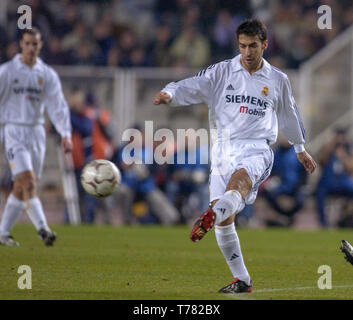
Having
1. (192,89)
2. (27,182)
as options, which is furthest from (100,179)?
(192,89)

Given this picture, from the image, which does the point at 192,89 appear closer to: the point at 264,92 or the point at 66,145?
the point at 264,92

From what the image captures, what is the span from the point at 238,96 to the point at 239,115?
0.18 m

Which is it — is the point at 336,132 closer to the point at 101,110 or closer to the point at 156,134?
the point at 156,134

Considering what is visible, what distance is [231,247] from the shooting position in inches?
306

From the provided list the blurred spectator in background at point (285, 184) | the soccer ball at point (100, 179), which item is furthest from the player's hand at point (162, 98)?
the blurred spectator in background at point (285, 184)

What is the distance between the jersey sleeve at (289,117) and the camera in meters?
8.38

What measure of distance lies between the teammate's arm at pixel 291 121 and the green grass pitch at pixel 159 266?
1.23 m

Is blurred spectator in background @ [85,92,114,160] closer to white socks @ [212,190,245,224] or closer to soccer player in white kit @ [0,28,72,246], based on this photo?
soccer player in white kit @ [0,28,72,246]

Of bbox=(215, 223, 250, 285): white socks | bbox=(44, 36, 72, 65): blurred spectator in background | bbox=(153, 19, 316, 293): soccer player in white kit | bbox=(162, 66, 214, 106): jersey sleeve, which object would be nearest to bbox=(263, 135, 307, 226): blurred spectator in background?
bbox=(44, 36, 72, 65): blurred spectator in background

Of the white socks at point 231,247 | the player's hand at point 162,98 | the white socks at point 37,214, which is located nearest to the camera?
the player's hand at point 162,98

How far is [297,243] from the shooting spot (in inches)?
548

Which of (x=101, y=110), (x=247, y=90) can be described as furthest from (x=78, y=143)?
(x=247, y=90)

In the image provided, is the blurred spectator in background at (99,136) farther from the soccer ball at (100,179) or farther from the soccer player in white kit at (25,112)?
the soccer ball at (100,179)
